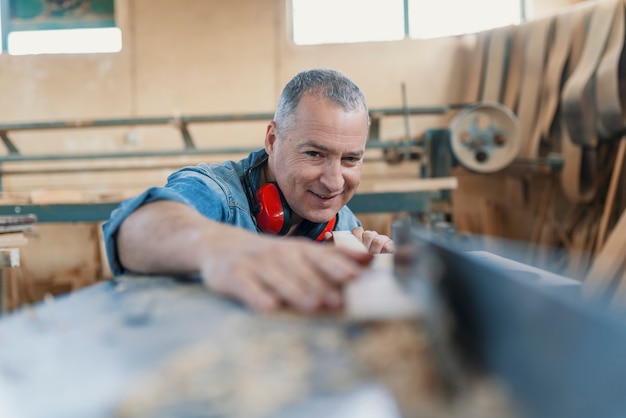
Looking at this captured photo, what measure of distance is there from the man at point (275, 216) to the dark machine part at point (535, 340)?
17 cm

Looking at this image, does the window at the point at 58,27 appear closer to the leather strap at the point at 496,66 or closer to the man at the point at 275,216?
the leather strap at the point at 496,66

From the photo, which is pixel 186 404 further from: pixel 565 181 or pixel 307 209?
pixel 565 181

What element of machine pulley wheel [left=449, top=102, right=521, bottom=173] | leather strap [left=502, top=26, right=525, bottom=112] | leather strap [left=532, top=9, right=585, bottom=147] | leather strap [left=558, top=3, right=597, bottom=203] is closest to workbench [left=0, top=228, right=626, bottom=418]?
machine pulley wheel [left=449, top=102, right=521, bottom=173]

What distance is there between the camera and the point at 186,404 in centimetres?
48

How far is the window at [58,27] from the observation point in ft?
20.7

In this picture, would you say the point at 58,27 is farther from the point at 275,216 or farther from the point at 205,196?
the point at 205,196

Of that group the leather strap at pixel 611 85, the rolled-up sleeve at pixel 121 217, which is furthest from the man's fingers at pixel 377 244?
the leather strap at pixel 611 85

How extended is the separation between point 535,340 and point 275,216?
138 cm

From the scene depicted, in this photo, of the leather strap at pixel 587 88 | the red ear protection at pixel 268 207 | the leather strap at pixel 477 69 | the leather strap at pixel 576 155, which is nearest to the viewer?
the red ear protection at pixel 268 207

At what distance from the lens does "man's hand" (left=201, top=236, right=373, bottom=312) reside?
684mm

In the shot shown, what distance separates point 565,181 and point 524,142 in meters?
0.61

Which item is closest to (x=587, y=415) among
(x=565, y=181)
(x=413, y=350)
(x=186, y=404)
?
(x=413, y=350)

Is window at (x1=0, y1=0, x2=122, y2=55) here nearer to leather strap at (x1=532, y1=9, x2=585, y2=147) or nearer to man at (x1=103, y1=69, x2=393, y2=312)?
leather strap at (x1=532, y1=9, x2=585, y2=147)

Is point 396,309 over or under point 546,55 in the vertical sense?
under
